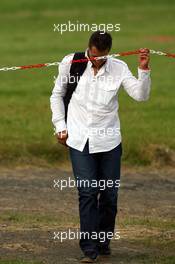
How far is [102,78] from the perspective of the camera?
8.82 meters

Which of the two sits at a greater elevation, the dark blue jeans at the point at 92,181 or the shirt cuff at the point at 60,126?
the shirt cuff at the point at 60,126

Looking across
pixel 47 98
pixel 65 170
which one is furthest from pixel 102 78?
pixel 47 98

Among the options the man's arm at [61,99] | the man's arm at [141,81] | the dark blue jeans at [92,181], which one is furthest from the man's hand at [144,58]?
the dark blue jeans at [92,181]

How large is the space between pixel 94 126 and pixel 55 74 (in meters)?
14.9

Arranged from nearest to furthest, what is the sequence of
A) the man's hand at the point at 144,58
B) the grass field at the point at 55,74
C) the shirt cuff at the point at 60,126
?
1. the man's hand at the point at 144,58
2. the shirt cuff at the point at 60,126
3. the grass field at the point at 55,74

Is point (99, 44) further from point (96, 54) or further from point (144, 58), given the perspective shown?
point (144, 58)

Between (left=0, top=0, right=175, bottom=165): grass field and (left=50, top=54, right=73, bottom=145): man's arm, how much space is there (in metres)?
5.05

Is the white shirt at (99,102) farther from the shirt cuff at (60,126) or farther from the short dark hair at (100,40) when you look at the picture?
the short dark hair at (100,40)

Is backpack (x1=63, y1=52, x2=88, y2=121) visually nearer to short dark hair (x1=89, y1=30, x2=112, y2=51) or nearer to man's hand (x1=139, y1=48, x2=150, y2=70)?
short dark hair (x1=89, y1=30, x2=112, y2=51)

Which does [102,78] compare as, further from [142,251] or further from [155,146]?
[155,146]

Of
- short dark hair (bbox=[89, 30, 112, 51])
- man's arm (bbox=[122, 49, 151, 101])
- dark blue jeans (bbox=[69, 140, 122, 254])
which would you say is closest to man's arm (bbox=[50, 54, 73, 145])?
dark blue jeans (bbox=[69, 140, 122, 254])

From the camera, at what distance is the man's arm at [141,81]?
8.67m

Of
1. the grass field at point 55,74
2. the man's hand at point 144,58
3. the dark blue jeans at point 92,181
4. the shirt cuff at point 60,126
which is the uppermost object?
the man's hand at point 144,58

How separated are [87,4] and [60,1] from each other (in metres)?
1.57
